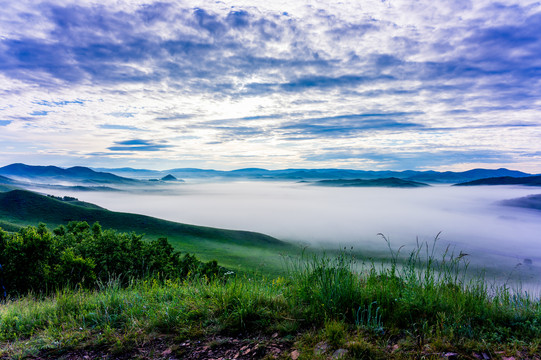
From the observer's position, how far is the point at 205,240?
122 metres

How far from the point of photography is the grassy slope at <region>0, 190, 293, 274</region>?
4438 inches

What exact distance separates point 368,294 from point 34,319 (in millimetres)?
6140

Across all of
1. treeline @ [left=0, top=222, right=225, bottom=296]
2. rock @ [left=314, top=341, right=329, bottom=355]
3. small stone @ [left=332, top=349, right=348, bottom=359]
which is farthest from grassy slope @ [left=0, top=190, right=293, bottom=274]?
small stone @ [left=332, top=349, right=348, bottom=359]

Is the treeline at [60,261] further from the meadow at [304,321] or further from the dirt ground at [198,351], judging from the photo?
the dirt ground at [198,351]

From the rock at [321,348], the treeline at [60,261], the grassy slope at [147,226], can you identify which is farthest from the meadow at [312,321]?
the grassy slope at [147,226]

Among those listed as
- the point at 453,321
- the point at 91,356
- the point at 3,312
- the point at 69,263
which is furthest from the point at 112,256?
the point at 453,321

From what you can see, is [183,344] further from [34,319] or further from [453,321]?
[453,321]

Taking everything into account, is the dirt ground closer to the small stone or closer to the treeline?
the small stone

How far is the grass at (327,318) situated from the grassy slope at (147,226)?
102340 millimetres

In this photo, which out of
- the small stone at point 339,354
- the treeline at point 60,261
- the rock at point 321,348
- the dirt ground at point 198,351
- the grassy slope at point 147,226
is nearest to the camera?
the small stone at point 339,354

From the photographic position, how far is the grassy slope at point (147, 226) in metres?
113

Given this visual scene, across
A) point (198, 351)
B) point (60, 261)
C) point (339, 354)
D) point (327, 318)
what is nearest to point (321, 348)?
point (339, 354)

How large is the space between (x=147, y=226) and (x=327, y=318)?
134316 mm

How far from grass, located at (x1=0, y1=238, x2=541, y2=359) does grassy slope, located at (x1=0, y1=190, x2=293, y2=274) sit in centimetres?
10234
